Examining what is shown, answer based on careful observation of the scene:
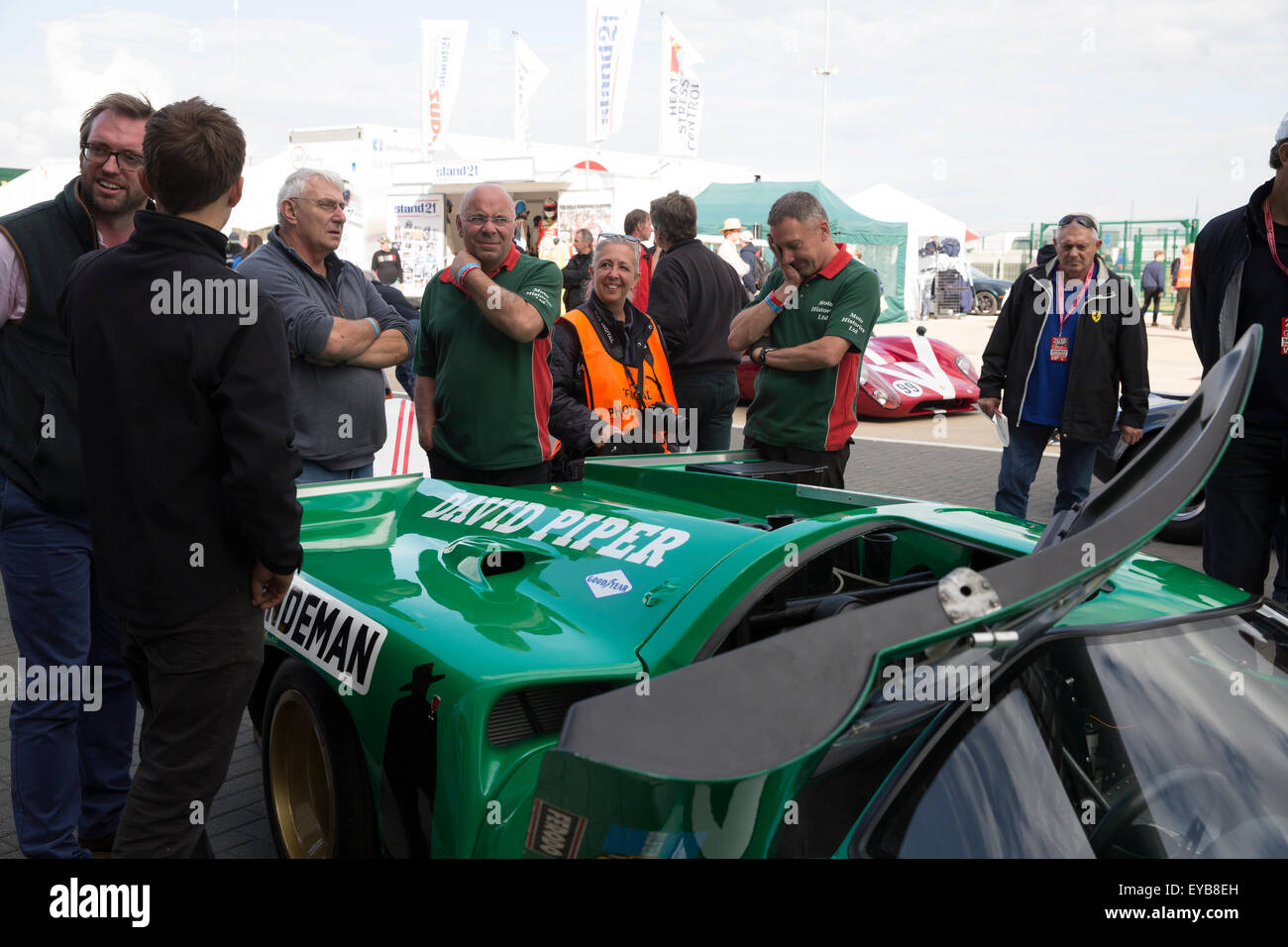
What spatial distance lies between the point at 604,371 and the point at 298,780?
2098 mm

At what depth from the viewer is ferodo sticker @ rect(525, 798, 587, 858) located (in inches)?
54.0

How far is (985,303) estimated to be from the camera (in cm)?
2906

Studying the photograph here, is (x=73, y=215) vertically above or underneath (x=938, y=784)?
above

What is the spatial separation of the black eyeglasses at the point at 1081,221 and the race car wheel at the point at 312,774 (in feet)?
13.2

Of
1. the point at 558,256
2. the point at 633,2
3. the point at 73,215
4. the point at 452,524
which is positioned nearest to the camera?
the point at 73,215

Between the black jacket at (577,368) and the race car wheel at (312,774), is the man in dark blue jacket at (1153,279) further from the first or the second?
the race car wheel at (312,774)

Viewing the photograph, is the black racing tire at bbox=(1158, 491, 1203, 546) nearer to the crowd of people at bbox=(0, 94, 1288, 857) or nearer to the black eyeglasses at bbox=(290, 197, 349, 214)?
the crowd of people at bbox=(0, 94, 1288, 857)

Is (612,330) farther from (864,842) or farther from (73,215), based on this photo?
(864,842)

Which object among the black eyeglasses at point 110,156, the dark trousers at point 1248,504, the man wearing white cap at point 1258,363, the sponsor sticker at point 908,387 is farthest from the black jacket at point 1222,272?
the sponsor sticker at point 908,387

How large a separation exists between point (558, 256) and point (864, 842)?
53.5ft

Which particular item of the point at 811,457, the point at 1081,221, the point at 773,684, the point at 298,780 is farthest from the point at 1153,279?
the point at 773,684

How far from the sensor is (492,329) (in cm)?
377
